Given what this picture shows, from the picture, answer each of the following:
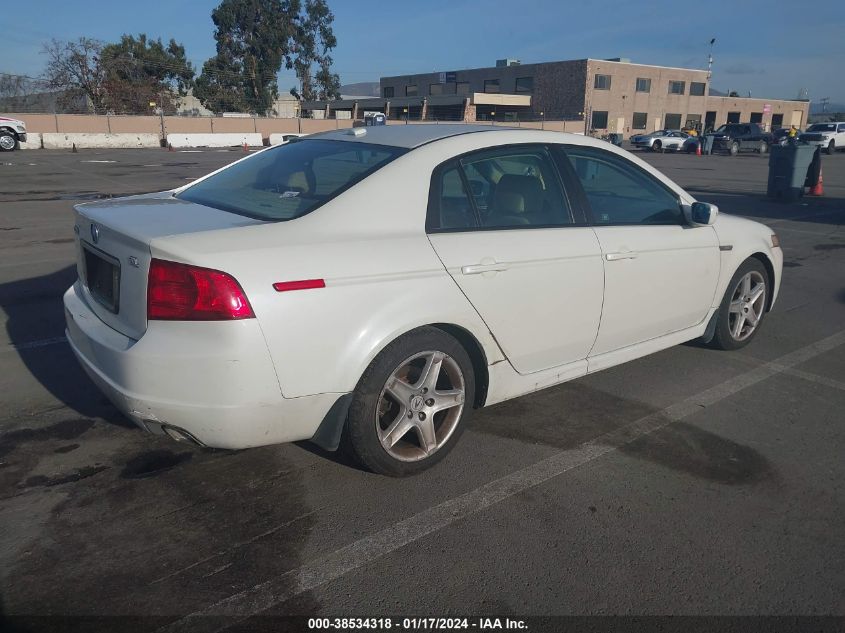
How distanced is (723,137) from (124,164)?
32.1 meters

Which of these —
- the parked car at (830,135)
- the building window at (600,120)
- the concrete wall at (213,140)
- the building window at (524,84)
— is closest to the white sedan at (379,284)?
the concrete wall at (213,140)

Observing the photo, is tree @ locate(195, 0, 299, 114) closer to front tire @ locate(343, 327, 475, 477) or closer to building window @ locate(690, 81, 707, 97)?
building window @ locate(690, 81, 707, 97)

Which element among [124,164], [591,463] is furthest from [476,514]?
[124,164]

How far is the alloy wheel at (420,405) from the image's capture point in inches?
127

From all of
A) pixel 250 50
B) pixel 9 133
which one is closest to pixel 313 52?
pixel 250 50

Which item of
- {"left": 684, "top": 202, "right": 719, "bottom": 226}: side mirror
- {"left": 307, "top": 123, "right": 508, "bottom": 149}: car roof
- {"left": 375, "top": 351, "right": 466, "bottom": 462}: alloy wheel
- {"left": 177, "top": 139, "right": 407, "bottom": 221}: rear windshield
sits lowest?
{"left": 375, "top": 351, "right": 466, "bottom": 462}: alloy wheel

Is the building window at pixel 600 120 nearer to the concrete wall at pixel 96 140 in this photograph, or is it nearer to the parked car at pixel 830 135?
the parked car at pixel 830 135

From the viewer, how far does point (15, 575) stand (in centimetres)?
260

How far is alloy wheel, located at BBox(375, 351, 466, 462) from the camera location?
3.23 m

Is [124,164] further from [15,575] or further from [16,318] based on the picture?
[15,575]

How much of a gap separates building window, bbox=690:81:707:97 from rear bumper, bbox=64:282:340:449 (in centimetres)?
7922

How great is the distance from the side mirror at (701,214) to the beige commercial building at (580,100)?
185 ft

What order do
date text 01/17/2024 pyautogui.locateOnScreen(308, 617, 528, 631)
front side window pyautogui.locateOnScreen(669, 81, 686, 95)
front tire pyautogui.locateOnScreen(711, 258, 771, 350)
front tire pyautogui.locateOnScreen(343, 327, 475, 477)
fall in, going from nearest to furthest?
date text 01/17/2024 pyautogui.locateOnScreen(308, 617, 528, 631)
front tire pyautogui.locateOnScreen(343, 327, 475, 477)
front tire pyautogui.locateOnScreen(711, 258, 771, 350)
front side window pyautogui.locateOnScreen(669, 81, 686, 95)

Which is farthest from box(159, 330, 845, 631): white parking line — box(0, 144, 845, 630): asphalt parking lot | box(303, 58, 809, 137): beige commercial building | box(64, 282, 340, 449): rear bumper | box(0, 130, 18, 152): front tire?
box(303, 58, 809, 137): beige commercial building
